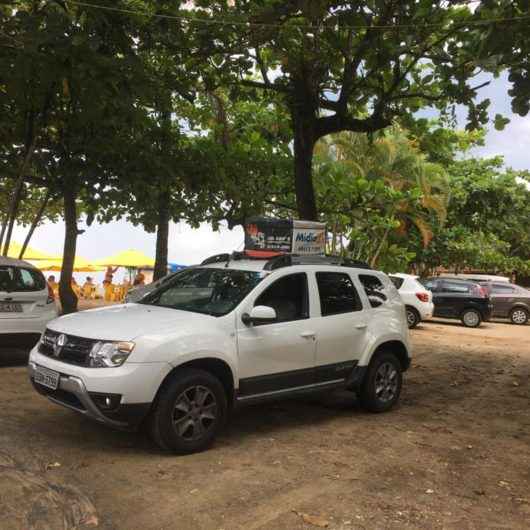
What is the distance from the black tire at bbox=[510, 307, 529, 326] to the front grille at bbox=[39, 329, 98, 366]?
20.4 m

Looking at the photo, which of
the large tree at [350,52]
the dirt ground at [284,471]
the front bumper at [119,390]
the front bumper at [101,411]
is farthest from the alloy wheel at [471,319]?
the front bumper at [101,411]

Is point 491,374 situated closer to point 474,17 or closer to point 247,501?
point 474,17

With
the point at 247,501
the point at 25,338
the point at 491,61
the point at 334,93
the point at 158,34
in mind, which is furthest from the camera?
the point at 334,93

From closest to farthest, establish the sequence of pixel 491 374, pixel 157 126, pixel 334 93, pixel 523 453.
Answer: pixel 523 453
pixel 491 374
pixel 334 93
pixel 157 126

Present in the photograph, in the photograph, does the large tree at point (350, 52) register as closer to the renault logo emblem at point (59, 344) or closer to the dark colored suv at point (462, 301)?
the renault logo emblem at point (59, 344)

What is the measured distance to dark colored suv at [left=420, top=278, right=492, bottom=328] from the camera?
1998 centimetres

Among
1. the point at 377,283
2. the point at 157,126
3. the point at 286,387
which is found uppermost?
the point at 157,126

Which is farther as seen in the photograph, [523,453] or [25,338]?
[25,338]

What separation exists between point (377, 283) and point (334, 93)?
5.19 meters

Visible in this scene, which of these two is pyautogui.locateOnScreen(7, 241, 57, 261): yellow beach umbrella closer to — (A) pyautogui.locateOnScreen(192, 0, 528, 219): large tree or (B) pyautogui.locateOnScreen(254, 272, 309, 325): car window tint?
(A) pyautogui.locateOnScreen(192, 0, 528, 219): large tree

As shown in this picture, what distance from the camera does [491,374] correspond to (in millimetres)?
10383

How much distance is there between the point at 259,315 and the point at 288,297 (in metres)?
0.79

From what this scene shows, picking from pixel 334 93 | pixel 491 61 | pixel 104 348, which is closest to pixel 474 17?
pixel 491 61

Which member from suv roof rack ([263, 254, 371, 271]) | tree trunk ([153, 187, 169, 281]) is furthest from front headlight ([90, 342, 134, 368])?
tree trunk ([153, 187, 169, 281])
